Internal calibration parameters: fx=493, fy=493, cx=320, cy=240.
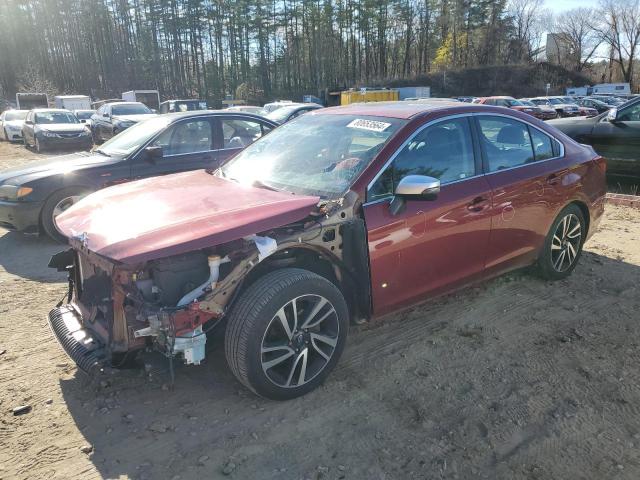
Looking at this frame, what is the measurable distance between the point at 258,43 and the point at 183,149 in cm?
6335

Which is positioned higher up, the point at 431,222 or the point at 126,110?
the point at 126,110

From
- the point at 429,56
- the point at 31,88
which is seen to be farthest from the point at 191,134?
the point at 429,56

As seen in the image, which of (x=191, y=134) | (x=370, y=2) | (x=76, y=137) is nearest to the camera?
(x=191, y=134)

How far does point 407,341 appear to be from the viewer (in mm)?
3760

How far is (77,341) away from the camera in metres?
3.01

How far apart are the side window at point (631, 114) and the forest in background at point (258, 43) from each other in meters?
56.5

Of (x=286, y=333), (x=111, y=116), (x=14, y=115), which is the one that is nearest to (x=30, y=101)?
(x=14, y=115)

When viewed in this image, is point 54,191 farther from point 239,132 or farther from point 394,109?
point 394,109

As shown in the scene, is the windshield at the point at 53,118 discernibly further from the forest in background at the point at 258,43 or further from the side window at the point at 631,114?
the forest in background at the point at 258,43

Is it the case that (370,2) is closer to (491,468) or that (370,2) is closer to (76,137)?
(76,137)

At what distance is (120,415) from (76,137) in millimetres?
16025

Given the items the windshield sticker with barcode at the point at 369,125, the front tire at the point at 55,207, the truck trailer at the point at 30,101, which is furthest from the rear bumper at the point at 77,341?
the truck trailer at the point at 30,101

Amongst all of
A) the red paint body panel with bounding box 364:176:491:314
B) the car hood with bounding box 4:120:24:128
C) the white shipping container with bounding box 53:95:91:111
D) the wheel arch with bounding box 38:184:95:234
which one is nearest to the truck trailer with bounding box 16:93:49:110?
the white shipping container with bounding box 53:95:91:111

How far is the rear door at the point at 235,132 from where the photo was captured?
7.20 m
